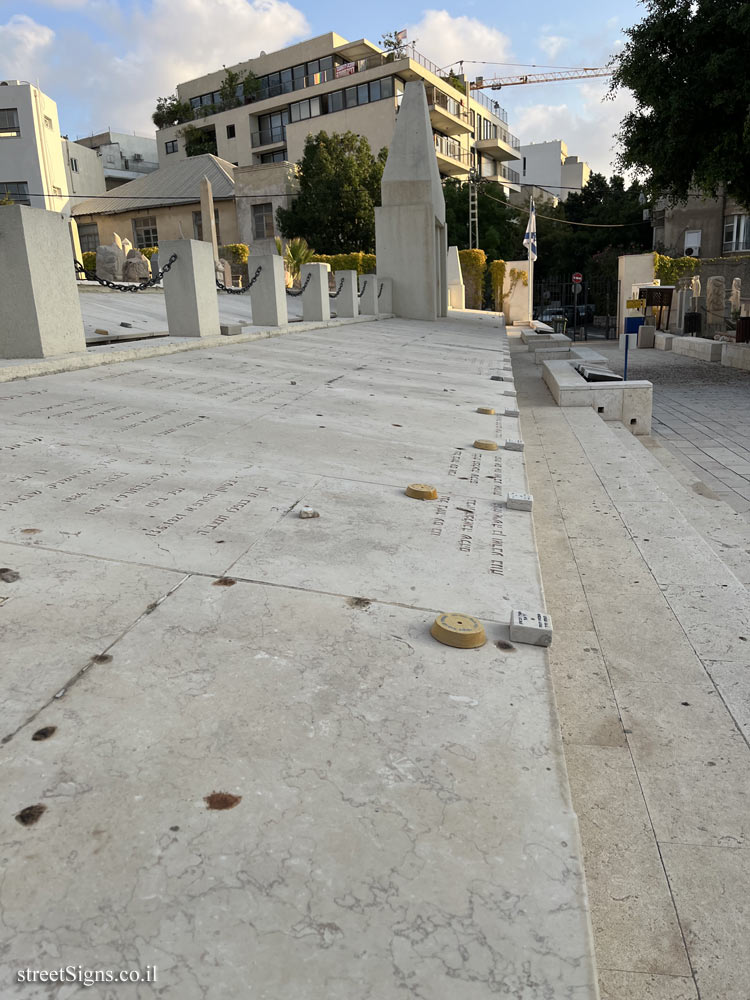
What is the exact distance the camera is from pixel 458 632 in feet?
7.47

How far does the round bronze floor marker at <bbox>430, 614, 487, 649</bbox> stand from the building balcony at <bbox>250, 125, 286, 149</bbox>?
47517 millimetres

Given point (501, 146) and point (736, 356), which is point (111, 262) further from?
point (501, 146)

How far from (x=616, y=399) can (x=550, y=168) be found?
6705 cm

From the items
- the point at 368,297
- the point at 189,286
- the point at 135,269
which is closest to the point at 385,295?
the point at 368,297

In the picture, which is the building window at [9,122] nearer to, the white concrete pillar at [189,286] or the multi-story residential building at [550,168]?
the white concrete pillar at [189,286]

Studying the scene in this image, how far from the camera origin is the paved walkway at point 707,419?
7395mm

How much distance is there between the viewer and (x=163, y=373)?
6500 millimetres

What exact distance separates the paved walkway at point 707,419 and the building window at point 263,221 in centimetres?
2167

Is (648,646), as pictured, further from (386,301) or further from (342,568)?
(386,301)

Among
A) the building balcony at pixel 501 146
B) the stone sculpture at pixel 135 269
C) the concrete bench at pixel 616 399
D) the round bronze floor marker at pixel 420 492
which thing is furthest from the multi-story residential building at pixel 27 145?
the round bronze floor marker at pixel 420 492

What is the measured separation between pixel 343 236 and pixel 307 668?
34259mm

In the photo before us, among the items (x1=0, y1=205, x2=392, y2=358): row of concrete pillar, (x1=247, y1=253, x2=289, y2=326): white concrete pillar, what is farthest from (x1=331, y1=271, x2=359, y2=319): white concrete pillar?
(x1=0, y1=205, x2=392, y2=358): row of concrete pillar

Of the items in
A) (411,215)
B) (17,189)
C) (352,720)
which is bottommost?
(352,720)

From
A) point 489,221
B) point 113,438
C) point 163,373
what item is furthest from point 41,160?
point 113,438
